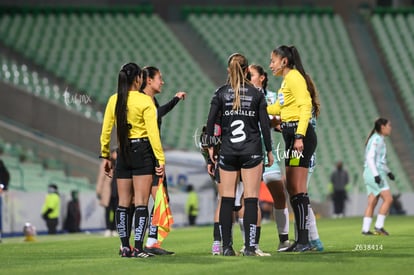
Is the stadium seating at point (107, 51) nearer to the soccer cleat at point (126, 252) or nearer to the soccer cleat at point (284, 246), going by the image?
the soccer cleat at point (284, 246)

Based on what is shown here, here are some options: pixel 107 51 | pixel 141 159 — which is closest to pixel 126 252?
pixel 141 159

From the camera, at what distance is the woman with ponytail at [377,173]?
19.2 m

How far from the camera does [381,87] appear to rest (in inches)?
1655

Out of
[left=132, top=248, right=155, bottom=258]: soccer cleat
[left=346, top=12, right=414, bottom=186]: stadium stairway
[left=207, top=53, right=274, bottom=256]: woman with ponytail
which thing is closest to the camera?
[left=207, top=53, right=274, bottom=256]: woman with ponytail

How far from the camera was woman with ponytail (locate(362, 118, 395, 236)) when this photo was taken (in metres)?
19.2

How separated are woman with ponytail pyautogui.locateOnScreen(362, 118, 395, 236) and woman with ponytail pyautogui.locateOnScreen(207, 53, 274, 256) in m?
7.13

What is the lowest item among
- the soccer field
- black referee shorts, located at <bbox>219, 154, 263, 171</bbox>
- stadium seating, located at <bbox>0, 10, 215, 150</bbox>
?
the soccer field

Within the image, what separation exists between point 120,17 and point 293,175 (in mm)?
30142

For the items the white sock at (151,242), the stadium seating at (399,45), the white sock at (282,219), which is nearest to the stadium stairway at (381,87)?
the stadium seating at (399,45)

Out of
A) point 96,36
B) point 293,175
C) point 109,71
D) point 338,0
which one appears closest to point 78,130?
point 109,71

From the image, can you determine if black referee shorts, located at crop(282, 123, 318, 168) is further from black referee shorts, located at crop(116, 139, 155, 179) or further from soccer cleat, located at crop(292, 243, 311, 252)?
black referee shorts, located at crop(116, 139, 155, 179)

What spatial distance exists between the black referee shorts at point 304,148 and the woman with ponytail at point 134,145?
1.55m

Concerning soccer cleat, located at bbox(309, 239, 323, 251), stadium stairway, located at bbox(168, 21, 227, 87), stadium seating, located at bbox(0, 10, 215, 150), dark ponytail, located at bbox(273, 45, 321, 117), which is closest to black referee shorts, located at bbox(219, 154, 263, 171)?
dark ponytail, located at bbox(273, 45, 321, 117)

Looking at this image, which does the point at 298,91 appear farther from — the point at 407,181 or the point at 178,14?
the point at 178,14
